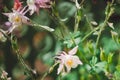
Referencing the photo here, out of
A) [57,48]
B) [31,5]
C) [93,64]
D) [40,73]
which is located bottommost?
[40,73]

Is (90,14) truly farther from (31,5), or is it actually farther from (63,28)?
(31,5)

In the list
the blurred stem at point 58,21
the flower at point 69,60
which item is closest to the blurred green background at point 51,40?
the blurred stem at point 58,21

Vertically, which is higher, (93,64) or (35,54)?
(93,64)

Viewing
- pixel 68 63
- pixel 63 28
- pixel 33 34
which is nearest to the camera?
pixel 68 63

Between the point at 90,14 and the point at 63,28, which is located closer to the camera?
the point at 63,28

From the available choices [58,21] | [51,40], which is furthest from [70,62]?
[51,40]

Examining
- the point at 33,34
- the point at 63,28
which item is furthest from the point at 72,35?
the point at 33,34

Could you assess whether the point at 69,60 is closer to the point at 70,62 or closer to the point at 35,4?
the point at 70,62

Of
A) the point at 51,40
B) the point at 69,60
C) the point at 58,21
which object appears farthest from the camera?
the point at 51,40

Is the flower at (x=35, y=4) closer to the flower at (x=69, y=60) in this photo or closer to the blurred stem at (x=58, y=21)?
the blurred stem at (x=58, y=21)

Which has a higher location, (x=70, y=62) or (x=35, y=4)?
(x=35, y=4)

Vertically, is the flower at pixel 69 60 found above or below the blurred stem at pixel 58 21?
below
